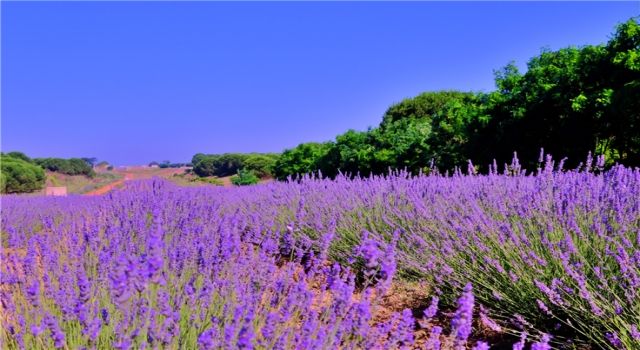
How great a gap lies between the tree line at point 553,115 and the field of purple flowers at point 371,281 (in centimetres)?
449

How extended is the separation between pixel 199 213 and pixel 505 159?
21.8ft

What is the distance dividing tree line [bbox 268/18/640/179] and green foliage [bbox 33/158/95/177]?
106ft

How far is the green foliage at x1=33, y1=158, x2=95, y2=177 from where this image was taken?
37812 millimetres

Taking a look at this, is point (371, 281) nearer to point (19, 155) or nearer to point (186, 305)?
point (186, 305)

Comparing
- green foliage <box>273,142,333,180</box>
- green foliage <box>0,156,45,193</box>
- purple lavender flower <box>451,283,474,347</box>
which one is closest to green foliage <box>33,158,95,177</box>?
green foliage <box>0,156,45,193</box>

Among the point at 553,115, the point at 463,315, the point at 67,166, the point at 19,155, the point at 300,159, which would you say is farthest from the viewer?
the point at 67,166

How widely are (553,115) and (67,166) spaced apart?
36.9 meters

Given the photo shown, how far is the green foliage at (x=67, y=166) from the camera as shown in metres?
37.8

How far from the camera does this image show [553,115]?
337 inches

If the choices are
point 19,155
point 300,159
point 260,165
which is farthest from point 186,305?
point 19,155

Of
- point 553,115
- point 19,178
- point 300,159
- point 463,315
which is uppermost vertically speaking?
point 553,115

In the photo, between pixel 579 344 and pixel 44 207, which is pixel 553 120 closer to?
pixel 579 344

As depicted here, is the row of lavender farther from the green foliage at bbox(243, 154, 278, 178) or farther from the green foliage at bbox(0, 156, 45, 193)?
the green foliage at bbox(243, 154, 278, 178)

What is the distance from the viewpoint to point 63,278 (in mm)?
2152
